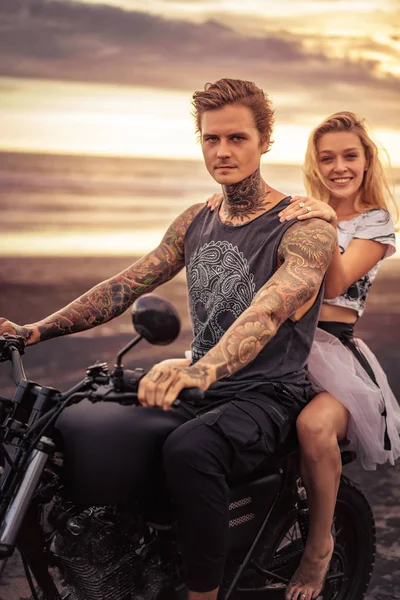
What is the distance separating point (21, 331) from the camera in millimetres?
3275

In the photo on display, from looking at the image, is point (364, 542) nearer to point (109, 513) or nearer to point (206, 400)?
point (206, 400)

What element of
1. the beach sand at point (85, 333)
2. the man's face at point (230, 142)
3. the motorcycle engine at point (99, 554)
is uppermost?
the man's face at point (230, 142)

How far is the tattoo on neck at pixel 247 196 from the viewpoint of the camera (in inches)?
134

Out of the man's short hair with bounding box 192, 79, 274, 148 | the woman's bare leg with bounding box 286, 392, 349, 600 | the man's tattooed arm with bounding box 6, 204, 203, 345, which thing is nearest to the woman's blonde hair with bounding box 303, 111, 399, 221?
the man's tattooed arm with bounding box 6, 204, 203, 345

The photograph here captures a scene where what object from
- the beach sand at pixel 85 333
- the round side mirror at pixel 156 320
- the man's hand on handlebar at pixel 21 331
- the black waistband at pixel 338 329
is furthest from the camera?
the beach sand at pixel 85 333

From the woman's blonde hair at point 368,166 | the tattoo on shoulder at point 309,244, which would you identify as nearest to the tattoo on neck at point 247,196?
the tattoo on shoulder at point 309,244

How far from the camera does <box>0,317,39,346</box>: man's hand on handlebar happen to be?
127 inches

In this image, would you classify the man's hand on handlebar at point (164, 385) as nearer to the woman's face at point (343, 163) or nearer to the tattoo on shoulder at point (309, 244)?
the tattoo on shoulder at point (309, 244)

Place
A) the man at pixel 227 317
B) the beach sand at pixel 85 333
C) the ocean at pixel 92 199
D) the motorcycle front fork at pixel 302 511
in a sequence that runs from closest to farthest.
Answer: the man at pixel 227 317
the motorcycle front fork at pixel 302 511
the beach sand at pixel 85 333
the ocean at pixel 92 199

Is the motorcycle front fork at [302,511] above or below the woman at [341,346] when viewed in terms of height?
below

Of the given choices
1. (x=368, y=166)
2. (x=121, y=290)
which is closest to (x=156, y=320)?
(x=121, y=290)

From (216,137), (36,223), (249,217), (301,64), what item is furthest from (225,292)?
(301,64)

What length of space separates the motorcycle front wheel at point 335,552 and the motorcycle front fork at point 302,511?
0.05 feet

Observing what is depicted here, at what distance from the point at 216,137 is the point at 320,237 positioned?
0.54m
